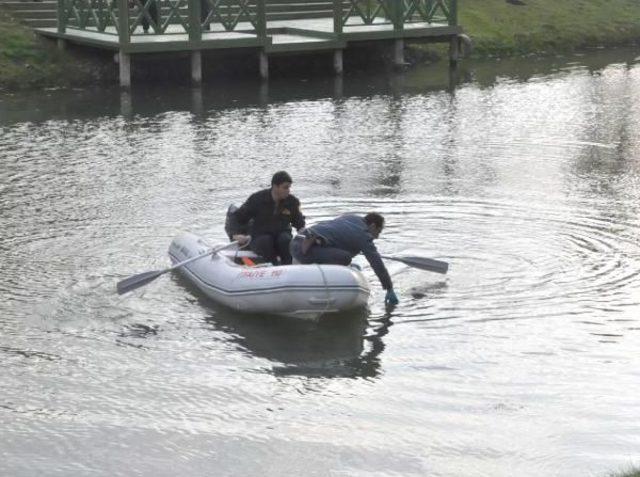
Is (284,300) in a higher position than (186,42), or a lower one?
lower

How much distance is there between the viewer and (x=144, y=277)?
1430 cm

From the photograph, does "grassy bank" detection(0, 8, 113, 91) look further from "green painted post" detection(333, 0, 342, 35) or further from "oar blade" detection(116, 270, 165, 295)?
"oar blade" detection(116, 270, 165, 295)

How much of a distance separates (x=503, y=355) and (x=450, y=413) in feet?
5.78

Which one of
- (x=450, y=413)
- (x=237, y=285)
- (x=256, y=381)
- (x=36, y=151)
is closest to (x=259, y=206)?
(x=237, y=285)

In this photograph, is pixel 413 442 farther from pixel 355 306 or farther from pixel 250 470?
pixel 355 306

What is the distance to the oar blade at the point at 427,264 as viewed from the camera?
1474cm

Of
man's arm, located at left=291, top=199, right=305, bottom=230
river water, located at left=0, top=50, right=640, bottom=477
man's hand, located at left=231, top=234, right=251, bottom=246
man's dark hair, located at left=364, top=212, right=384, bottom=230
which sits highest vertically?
man's dark hair, located at left=364, top=212, right=384, bottom=230

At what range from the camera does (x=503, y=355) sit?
12.2 metres

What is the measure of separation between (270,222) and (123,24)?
16.6m

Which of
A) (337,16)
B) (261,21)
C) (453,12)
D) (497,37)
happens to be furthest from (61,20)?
(497,37)

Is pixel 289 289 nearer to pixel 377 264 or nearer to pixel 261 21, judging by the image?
pixel 377 264

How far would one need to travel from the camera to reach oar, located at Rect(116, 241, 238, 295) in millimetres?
14044

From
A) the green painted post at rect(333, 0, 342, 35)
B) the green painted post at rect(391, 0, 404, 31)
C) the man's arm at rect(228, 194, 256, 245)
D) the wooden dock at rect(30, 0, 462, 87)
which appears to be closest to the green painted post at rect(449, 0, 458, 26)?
the wooden dock at rect(30, 0, 462, 87)

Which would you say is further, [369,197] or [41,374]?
[369,197]
